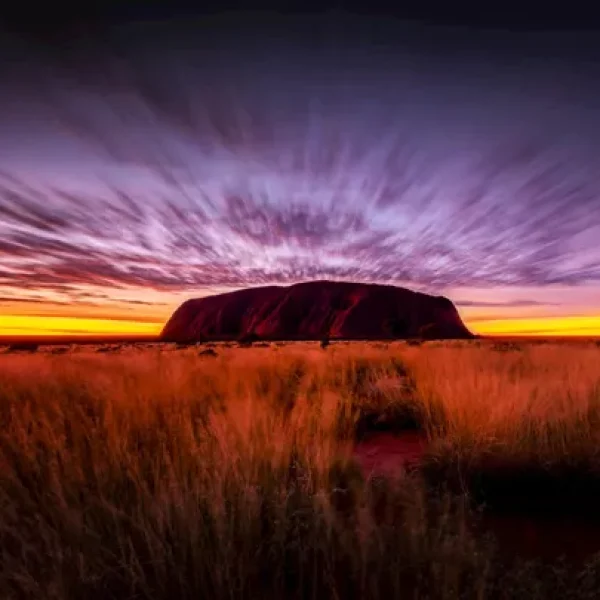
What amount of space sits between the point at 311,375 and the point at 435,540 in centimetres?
731

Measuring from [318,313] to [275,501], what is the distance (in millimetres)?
109399

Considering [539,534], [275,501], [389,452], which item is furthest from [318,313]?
[275,501]

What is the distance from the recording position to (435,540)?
2.58 meters

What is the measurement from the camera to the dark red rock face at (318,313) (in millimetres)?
104250

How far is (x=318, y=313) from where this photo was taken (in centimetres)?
11231

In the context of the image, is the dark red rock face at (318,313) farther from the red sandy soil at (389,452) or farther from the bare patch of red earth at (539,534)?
the bare patch of red earth at (539,534)

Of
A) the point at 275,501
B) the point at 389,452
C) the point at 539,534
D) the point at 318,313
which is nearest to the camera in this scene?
the point at 275,501

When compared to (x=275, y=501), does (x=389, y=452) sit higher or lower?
lower

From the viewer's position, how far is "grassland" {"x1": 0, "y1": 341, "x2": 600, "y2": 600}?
2.45m

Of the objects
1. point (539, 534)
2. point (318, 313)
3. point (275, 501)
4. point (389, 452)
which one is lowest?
point (539, 534)

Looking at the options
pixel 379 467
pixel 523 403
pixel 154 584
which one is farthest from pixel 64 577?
pixel 523 403

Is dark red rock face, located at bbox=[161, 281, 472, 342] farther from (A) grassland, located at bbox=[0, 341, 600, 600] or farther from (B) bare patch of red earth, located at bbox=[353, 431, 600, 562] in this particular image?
(B) bare patch of red earth, located at bbox=[353, 431, 600, 562]

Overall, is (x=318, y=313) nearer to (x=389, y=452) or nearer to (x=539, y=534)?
(x=389, y=452)

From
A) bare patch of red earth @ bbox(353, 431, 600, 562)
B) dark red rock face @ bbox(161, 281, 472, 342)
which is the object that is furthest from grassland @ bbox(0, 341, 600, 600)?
dark red rock face @ bbox(161, 281, 472, 342)
